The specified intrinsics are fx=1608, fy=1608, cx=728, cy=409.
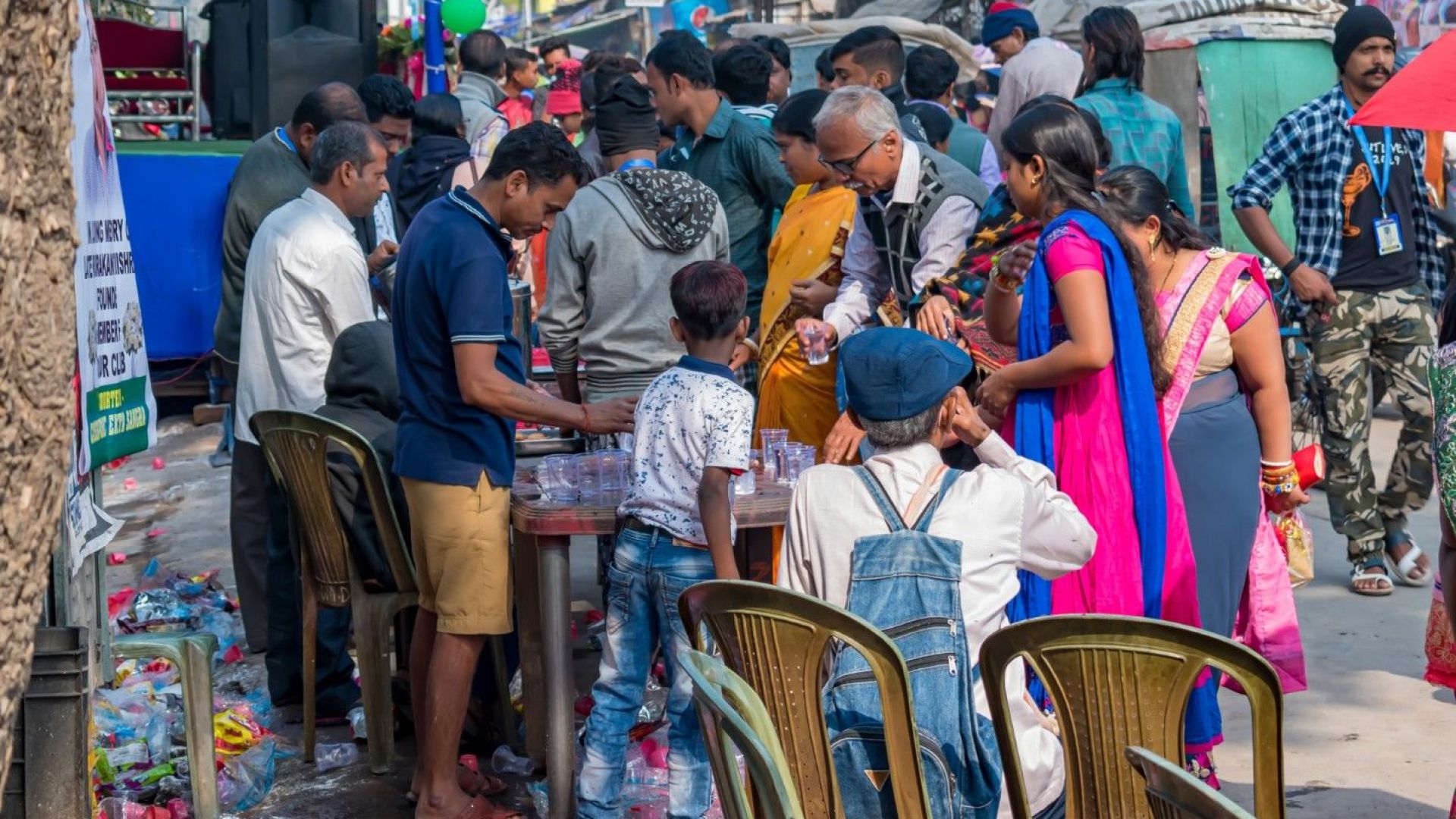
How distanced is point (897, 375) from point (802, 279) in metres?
2.45

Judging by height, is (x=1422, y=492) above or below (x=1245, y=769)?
above

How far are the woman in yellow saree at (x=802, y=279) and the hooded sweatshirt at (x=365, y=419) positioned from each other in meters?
1.35

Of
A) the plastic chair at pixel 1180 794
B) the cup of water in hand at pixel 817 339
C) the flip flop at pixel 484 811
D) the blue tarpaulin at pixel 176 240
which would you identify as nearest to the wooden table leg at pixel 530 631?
the flip flop at pixel 484 811

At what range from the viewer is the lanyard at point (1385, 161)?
6.36m

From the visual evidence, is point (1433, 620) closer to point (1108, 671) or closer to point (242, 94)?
point (1108, 671)

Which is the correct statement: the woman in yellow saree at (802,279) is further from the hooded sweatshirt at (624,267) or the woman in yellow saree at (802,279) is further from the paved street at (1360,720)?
→ the paved street at (1360,720)

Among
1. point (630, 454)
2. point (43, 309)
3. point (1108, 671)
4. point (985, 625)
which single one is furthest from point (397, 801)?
point (43, 309)

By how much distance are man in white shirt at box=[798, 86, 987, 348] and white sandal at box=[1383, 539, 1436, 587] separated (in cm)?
275

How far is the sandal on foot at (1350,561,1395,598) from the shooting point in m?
6.43

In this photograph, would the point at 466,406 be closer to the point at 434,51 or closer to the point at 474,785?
the point at 474,785

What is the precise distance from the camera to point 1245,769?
15.7 ft

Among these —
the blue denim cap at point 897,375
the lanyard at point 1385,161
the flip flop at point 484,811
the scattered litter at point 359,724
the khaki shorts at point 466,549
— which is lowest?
the flip flop at point 484,811

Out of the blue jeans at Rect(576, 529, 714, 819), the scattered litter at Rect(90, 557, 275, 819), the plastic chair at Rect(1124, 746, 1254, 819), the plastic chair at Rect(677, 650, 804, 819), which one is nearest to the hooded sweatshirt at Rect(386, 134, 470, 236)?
the scattered litter at Rect(90, 557, 275, 819)

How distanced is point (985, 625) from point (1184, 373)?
126cm
